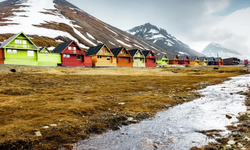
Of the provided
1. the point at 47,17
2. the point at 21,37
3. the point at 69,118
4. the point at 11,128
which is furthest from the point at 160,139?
the point at 47,17

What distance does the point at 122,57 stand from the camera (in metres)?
70.4

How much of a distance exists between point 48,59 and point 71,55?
7.65 metres

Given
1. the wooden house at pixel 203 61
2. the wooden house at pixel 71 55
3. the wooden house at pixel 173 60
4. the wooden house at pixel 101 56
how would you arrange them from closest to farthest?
the wooden house at pixel 71 55, the wooden house at pixel 101 56, the wooden house at pixel 173 60, the wooden house at pixel 203 61

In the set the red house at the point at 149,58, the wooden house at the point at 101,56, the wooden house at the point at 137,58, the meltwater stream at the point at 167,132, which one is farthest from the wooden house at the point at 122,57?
the meltwater stream at the point at 167,132

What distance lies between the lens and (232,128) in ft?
27.1

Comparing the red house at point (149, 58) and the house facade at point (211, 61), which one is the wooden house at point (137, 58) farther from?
the house facade at point (211, 61)

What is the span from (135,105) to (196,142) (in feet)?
20.2

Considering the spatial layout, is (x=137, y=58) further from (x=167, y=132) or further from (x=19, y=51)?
(x=167, y=132)

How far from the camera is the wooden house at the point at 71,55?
180 ft

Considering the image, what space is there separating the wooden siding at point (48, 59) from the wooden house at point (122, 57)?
75.3ft

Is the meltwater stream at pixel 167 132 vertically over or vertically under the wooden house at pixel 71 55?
under

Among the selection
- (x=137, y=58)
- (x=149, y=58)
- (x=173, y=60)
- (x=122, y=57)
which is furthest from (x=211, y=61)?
(x=122, y=57)

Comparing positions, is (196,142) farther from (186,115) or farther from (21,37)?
(21,37)

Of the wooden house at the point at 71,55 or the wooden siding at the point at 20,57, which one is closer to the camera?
the wooden siding at the point at 20,57
